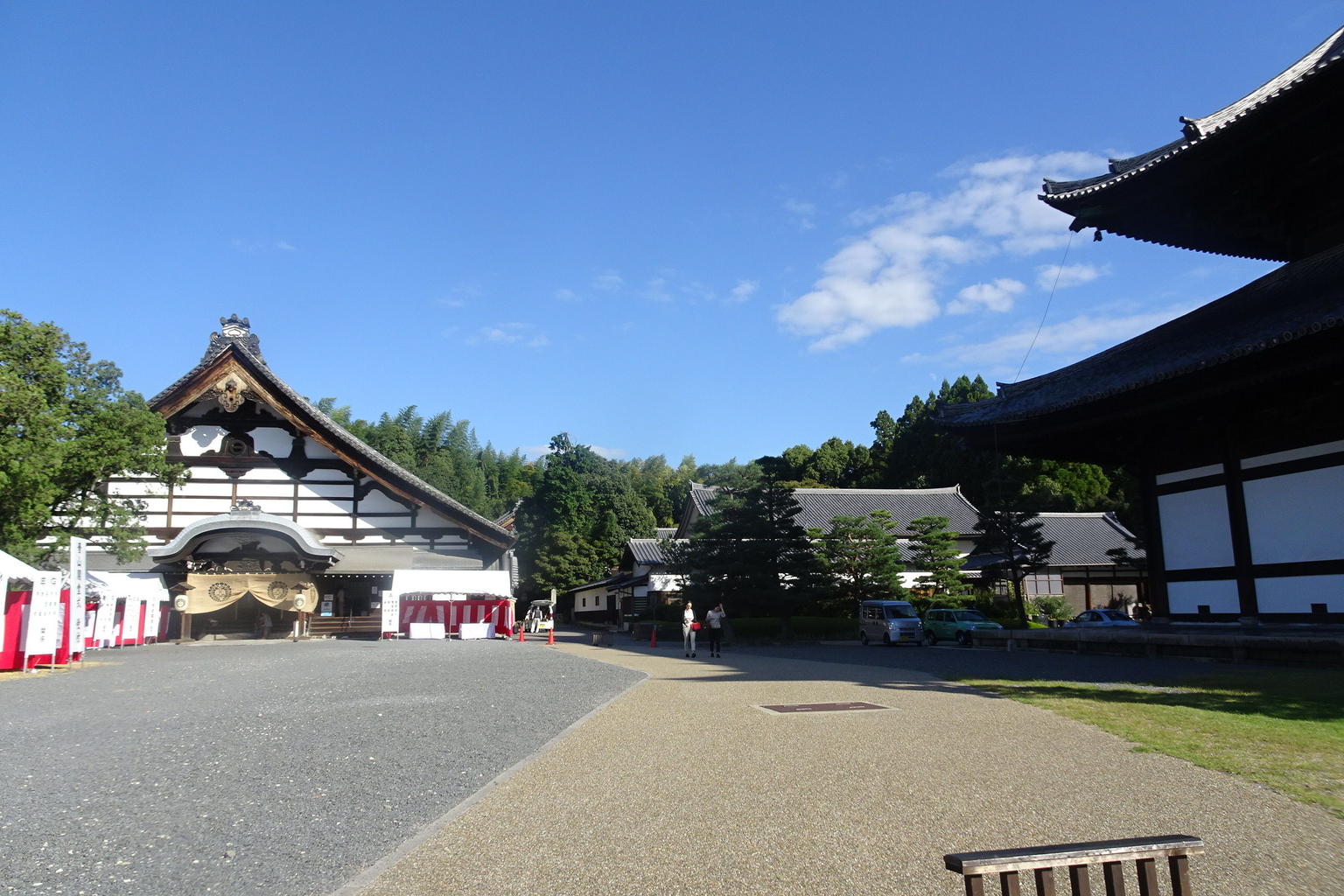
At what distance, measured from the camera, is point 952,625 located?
27031 mm

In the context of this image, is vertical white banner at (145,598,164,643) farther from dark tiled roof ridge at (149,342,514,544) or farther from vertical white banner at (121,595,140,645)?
dark tiled roof ridge at (149,342,514,544)

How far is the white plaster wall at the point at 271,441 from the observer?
2825cm

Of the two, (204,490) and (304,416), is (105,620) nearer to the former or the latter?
(204,490)

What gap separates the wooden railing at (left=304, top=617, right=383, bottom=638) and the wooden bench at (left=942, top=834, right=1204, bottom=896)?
2774 centimetres

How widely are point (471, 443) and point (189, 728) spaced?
78.0 m

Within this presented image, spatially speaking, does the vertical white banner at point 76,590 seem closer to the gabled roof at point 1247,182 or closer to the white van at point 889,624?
the gabled roof at point 1247,182

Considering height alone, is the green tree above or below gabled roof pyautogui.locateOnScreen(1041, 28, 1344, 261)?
below

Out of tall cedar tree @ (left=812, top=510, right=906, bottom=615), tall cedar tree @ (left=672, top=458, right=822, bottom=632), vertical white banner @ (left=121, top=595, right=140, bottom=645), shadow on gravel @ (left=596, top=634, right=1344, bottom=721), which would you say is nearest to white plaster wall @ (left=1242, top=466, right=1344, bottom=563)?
shadow on gravel @ (left=596, top=634, right=1344, bottom=721)

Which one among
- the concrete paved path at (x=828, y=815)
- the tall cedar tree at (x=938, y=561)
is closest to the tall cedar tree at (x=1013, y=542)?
the tall cedar tree at (x=938, y=561)

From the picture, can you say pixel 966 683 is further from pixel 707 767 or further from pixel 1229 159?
pixel 1229 159

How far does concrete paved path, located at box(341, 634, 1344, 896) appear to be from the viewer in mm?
4074

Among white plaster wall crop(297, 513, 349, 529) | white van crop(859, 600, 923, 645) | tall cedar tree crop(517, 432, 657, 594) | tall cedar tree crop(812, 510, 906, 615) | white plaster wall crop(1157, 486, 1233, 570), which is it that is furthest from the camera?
tall cedar tree crop(517, 432, 657, 594)

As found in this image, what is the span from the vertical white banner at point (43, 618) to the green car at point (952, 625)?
22.9m

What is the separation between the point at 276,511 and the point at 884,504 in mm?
32232
